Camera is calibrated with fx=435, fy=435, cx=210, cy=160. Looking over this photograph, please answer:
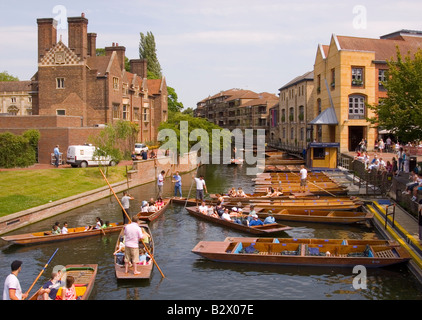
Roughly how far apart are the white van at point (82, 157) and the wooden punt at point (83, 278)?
22.6m

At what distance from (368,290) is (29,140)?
32.7 m

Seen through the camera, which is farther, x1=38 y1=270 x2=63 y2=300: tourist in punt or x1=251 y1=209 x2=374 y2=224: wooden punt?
x1=251 y1=209 x2=374 y2=224: wooden punt

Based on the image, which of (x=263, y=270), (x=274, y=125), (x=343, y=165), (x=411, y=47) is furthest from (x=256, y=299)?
(x=274, y=125)

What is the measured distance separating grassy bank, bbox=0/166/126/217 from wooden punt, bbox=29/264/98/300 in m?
9.50

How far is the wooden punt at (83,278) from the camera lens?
42.5 ft

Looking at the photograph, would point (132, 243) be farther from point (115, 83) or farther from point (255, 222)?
point (115, 83)

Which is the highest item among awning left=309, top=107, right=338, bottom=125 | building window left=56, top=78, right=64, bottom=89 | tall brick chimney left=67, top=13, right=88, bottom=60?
tall brick chimney left=67, top=13, right=88, bottom=60

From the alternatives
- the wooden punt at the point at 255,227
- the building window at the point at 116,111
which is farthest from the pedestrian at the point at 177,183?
the building window at the point at 116,111

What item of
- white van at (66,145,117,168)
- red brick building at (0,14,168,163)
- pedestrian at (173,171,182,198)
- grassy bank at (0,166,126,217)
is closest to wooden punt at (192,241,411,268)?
grassy bank at (0,166,126,217)

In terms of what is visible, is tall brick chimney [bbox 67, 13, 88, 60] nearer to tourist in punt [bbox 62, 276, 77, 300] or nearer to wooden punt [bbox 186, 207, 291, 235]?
wooden punt [bbox 186, 207, 291, 235]

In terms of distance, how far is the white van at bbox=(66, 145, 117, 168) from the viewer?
122ft

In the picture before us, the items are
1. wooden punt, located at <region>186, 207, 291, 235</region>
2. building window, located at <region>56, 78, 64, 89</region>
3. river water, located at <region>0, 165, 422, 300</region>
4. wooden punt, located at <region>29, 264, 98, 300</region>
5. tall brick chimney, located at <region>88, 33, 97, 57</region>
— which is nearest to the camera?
wooden punt, located at <region>29, 264, 98, 300</region>

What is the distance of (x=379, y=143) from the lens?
42531 mm
